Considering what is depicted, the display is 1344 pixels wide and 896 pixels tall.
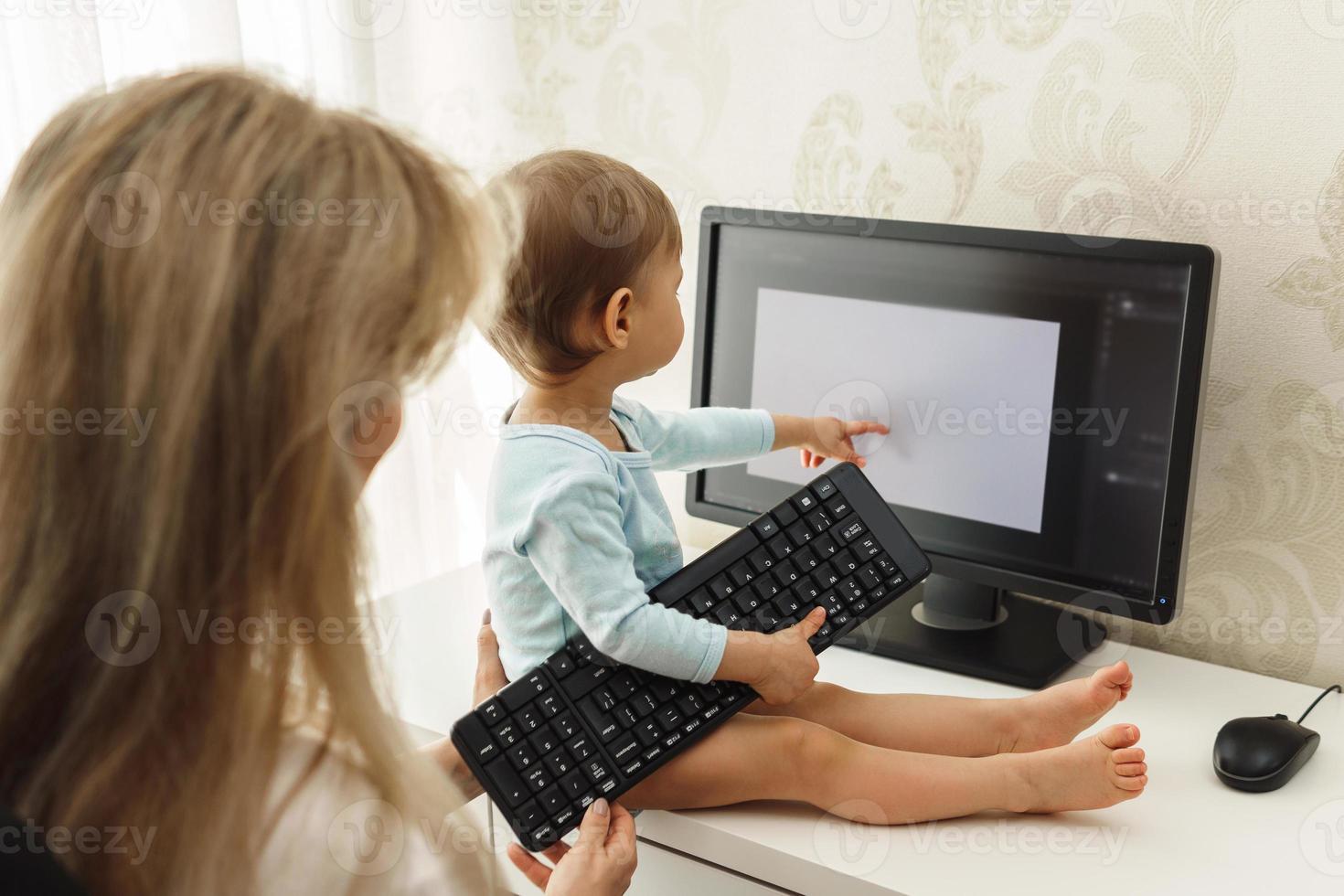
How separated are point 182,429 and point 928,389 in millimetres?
723

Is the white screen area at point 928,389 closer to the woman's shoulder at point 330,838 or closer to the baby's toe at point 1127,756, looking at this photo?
the baby's toe at point 1127,756

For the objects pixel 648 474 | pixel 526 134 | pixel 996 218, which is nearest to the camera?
pixel 648 474

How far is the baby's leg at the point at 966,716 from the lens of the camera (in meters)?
0.87

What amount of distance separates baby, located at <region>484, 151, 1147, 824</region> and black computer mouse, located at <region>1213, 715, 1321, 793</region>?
8 cm

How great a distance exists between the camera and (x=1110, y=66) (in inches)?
38.8

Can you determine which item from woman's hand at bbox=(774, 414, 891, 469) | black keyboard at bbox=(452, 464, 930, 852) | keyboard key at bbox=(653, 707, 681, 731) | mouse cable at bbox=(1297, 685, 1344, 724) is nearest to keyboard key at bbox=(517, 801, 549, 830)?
black keyboard at bbox=(452, 464, 930, 852)

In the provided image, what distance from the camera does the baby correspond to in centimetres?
80

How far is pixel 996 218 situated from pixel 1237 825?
0.57m

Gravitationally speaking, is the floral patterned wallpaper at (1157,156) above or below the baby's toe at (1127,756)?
above

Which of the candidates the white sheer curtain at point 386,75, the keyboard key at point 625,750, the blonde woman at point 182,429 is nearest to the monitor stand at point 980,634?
the keyboard key at point 625,750

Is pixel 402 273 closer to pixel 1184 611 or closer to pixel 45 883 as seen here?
pixel 45 883

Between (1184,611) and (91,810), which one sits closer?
(91,810)


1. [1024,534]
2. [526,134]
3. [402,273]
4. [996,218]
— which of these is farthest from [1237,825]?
[526,134]

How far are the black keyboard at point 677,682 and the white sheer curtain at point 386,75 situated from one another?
11.4 inches
